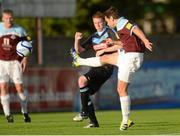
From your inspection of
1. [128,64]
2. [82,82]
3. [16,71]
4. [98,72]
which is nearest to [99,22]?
[98,72]

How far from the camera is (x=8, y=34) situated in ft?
57.4

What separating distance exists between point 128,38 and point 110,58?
0.97 metres

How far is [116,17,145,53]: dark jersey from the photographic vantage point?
574 inches

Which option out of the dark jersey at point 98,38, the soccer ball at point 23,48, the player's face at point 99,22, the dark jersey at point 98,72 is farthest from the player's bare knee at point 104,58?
the soccer ball at point 23,48

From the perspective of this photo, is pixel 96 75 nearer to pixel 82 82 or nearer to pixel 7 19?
pixel 82 82

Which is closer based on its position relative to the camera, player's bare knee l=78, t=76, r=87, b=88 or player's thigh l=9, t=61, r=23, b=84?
player's bare knee l=78, t=76, r=87, b=88

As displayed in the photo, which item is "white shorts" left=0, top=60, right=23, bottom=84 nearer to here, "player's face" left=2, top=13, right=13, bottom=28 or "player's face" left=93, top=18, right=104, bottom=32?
"player's face" left=2, top=13, right=13, bottom=28

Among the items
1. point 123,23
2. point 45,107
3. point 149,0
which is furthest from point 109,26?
point 149,0

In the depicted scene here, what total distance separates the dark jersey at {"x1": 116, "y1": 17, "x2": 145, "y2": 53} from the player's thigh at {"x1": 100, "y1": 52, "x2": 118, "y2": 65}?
0.72 metres

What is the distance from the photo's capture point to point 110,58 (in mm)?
15492

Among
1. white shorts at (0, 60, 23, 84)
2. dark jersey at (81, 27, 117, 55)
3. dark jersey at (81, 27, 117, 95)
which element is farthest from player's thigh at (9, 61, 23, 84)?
dark jersey at (81, 27, 117, 95)

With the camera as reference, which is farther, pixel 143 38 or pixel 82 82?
pixel 82 82

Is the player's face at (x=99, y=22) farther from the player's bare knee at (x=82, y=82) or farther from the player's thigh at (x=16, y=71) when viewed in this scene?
the player's thigh at (x=16, y=71)

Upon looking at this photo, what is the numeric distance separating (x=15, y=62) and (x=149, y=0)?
1052 inches
